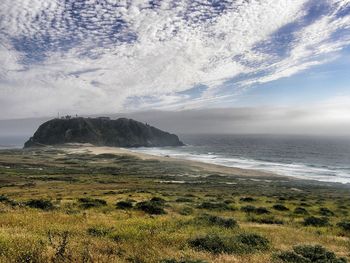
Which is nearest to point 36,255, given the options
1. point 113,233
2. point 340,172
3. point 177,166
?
point 113,233

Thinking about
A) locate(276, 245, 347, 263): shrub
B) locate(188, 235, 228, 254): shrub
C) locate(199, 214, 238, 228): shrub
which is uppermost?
locate(188, 235, 228, 254): shrub

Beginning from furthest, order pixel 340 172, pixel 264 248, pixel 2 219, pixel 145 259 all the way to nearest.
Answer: pixel 340 172 < pixel 2 219 < pixel 264 248 < pixel 145 259

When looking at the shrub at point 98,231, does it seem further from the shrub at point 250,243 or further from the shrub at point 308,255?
the shrub at point 308,255

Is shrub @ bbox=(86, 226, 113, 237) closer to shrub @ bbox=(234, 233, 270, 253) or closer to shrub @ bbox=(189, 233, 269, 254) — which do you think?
shrub @ bbox=(189, 233, 269, 254)

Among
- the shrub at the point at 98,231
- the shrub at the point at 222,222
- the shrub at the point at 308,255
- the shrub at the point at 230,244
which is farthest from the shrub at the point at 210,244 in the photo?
the shrub at the point at 222,222

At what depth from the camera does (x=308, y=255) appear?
1145 cm

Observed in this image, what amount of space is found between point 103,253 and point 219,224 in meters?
9.56

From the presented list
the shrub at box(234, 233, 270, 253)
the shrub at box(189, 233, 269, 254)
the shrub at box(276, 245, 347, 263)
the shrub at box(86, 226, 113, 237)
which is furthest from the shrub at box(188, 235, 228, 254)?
the shrub at box(86, 226, 113, 237)

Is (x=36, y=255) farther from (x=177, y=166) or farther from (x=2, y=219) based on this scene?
(x=177, y=166)

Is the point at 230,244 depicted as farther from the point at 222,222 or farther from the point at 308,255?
the point at 222,222

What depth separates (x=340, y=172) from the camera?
11656 centimetres

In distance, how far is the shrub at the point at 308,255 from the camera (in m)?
10.6

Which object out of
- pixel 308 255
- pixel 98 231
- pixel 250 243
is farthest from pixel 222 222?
pixel 98 231

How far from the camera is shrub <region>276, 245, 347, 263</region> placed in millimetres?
10602
